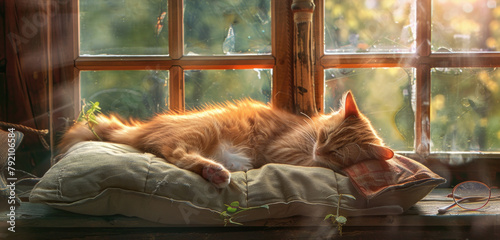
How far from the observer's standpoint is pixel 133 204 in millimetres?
1148

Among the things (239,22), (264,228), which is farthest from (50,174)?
(239,22)

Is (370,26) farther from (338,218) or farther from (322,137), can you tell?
(338,218)

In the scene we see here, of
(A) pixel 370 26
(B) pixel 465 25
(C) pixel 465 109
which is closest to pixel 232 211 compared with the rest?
(A) pixel 370 26

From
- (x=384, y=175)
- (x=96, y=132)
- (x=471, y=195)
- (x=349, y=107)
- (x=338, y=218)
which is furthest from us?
(x=96, y=132)

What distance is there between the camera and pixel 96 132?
1679mm

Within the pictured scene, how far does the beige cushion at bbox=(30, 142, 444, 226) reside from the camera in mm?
1141

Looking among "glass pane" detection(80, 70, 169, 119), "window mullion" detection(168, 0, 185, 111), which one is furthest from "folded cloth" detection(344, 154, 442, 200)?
"glass pane" detection(80, 70, 169, 119)

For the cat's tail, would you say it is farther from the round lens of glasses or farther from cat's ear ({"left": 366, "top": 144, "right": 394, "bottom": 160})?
the round lens of glasses

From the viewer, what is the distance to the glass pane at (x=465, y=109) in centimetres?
188

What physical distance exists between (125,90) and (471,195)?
5.21 feet

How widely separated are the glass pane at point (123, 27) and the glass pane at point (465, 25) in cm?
133

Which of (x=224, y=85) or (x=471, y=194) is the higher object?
(x=224, y=85)

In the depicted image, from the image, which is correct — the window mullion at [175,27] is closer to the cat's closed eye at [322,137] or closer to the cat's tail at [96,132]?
the cat's tail at [96,132]

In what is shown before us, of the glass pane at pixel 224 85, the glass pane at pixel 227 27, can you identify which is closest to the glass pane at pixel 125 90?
the glass pane at pixel 224 85
